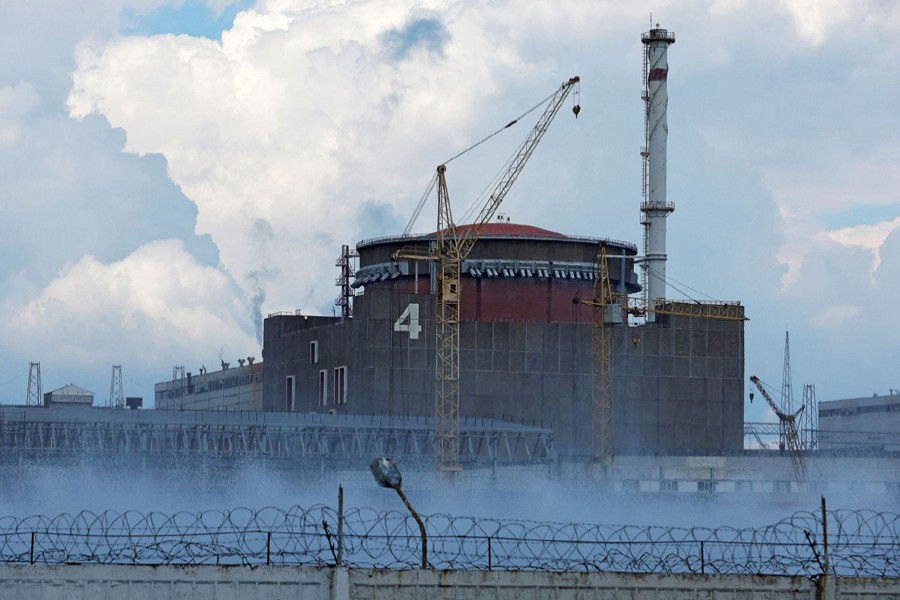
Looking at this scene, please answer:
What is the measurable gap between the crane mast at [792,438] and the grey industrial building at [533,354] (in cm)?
627

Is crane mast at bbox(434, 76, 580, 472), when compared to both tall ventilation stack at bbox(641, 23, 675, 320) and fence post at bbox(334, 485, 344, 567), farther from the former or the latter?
fence post at bbox(334, 485, 344, 567)

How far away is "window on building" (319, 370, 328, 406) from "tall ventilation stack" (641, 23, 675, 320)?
35.5m

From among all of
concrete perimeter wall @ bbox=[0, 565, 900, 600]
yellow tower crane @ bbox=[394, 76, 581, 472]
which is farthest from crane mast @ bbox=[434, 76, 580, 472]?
concrete perimeter wall @ bbox=[0, 565, 900, 600]

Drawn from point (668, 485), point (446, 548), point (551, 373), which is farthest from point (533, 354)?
point (446, 548)

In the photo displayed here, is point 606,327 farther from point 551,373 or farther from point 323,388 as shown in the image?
point 323,388

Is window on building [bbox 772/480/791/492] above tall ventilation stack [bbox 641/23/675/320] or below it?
below

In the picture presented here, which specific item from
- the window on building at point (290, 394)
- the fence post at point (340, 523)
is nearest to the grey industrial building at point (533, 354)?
the window on building at point (290, 394)

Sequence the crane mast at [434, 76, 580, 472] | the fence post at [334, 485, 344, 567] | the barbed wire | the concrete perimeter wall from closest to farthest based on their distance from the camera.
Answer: the fence post at [334, 485, 344, 567], the barbed wire, the concrete perimeter wall, the crane mast at [434, 76, 580, 472]

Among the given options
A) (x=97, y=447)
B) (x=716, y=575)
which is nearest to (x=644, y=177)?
(x=97, y=447)

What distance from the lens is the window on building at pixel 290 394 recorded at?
172m

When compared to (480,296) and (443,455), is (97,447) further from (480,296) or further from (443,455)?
(480,296)

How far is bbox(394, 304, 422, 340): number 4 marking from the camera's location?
154750mm

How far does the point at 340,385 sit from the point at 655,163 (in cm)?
4238

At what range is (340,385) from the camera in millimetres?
161250
